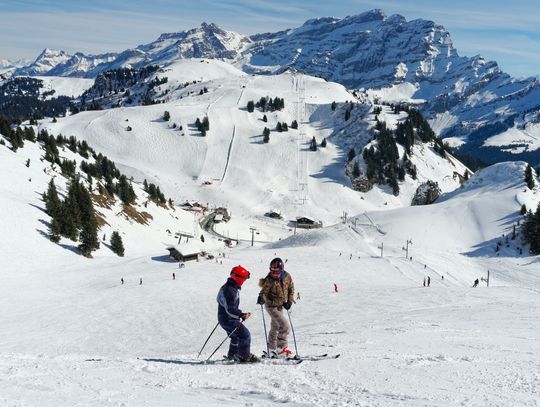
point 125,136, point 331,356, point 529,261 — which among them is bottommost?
point 529,261

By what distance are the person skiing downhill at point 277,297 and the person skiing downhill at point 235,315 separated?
0.77 meters

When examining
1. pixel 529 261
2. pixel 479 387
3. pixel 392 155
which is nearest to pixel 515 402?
pixel 479 387

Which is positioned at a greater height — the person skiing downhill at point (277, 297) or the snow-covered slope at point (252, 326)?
the person skiing downhill at point (277, 297)

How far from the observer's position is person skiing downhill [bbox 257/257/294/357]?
13406 mm

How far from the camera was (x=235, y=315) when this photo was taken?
1280 cm

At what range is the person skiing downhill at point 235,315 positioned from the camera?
493 inches

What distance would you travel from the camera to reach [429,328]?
59.8 feet

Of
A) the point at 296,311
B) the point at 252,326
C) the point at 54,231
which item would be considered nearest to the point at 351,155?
the point at 54,231

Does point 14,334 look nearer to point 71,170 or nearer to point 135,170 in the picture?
point 71,170

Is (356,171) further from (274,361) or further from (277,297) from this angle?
(274,361)

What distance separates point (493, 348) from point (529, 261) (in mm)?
52141

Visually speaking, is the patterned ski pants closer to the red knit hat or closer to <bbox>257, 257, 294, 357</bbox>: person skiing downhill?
<bbox>257, 257, 294, 357</bbox>: person skiing downhill

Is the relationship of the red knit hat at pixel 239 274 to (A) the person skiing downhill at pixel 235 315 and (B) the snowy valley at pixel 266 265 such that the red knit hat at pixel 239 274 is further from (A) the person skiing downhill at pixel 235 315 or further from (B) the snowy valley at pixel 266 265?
(B) the snowy valley at pixel 266 265

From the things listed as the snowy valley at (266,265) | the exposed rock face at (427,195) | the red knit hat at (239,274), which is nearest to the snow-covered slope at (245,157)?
the snowy valley at (266,265)
